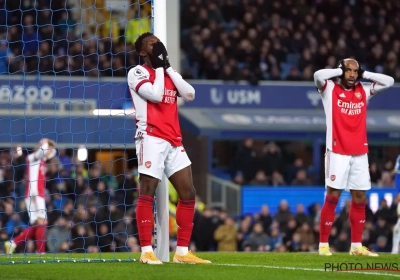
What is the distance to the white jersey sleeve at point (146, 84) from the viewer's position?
9508mm

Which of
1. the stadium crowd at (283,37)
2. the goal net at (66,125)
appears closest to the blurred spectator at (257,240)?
the goal net at (66,125)

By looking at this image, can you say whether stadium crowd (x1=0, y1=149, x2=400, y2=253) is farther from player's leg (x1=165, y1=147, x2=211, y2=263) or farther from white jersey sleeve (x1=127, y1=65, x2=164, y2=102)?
white jersey sleeve (x1=127, y1=65, x2=164, y2=102)

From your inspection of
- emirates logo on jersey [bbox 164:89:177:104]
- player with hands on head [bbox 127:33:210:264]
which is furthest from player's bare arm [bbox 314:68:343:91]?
emirates logo on jersey [bbox 164:89:177:104]

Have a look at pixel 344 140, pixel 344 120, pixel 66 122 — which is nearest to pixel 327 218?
pixel 344 140

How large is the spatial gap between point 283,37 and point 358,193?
1692 centimetres

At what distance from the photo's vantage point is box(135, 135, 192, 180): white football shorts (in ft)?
31.4

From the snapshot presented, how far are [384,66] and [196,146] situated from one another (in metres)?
5.66

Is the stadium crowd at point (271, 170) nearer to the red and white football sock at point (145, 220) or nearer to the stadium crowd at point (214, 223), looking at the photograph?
the stadium crowd at point (214, 223)

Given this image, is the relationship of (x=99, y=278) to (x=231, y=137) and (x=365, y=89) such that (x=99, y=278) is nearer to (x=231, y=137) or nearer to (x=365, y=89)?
(x=365, y=89)

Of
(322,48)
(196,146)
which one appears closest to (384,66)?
(322,48)

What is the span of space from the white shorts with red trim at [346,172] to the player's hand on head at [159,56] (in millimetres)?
2483

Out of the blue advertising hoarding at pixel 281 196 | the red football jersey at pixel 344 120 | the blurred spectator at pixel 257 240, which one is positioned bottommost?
the blurred spectator at pixel 257 240

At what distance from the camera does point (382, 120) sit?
2698cm

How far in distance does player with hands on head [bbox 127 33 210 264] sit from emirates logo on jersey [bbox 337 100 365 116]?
85.7 inches
